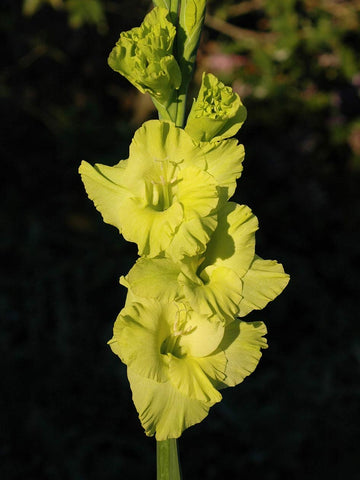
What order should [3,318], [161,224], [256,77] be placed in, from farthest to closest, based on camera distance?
[256,77]
[3,318]
[161,224]

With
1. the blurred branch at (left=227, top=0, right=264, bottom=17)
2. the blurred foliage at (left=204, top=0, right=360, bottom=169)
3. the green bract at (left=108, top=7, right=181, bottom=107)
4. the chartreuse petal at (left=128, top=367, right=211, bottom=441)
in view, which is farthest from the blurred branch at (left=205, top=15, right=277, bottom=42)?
the chartreuse petal at (left=128, top=367, right=211, bottom=441)

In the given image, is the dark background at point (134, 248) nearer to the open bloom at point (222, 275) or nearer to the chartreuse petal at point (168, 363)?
the chartreuse petal at point (168, 363)

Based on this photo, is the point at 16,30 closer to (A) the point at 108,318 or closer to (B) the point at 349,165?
(A) the point at 108,318

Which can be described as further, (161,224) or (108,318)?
(108,318)

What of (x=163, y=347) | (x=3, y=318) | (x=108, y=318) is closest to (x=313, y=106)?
(x=108, y=318)

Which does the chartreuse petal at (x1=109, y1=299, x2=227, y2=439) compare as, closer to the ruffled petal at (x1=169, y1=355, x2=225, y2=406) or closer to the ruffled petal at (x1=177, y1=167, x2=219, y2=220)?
the ruffled petal at (x1=169, y1=355, x2=225, y2=406)

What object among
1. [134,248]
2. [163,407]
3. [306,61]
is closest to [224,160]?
[163,407]
